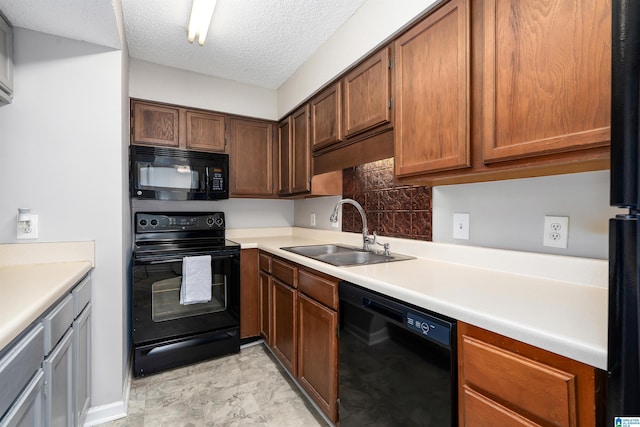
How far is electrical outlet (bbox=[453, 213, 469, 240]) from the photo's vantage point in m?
1.48

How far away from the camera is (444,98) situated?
125cm

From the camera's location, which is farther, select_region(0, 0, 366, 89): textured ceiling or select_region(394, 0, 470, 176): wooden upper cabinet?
select_region(0, 0, 366, 89): textured ceiling

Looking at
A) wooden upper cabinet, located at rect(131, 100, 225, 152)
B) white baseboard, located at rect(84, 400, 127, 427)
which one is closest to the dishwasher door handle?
white baseboard, located at rect(84, 400, 127, 427)

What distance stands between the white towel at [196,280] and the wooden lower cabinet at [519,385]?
1.79m

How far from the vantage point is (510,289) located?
3.40 ft

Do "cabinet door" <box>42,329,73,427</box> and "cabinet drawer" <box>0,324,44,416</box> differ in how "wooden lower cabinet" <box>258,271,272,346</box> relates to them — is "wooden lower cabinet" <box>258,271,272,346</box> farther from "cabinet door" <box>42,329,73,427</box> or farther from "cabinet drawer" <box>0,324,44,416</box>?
"cabinet drawer" <box>0,324,44,416</box>

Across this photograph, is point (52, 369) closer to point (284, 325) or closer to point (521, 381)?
point (284, 325)

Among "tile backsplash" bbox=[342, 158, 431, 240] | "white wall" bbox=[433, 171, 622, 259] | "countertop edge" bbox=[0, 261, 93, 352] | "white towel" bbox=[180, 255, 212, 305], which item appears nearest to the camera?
"countertop edge" bbox=[0, 261, 93, 352]

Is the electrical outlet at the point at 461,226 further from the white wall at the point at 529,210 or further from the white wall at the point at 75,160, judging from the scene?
the white wall at the point at 75,160

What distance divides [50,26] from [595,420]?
252 cm

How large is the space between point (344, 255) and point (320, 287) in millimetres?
517

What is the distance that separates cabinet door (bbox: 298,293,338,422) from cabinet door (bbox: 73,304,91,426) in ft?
3.55

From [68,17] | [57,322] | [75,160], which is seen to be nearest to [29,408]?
[57,322]

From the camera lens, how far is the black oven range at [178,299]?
2.01 m
